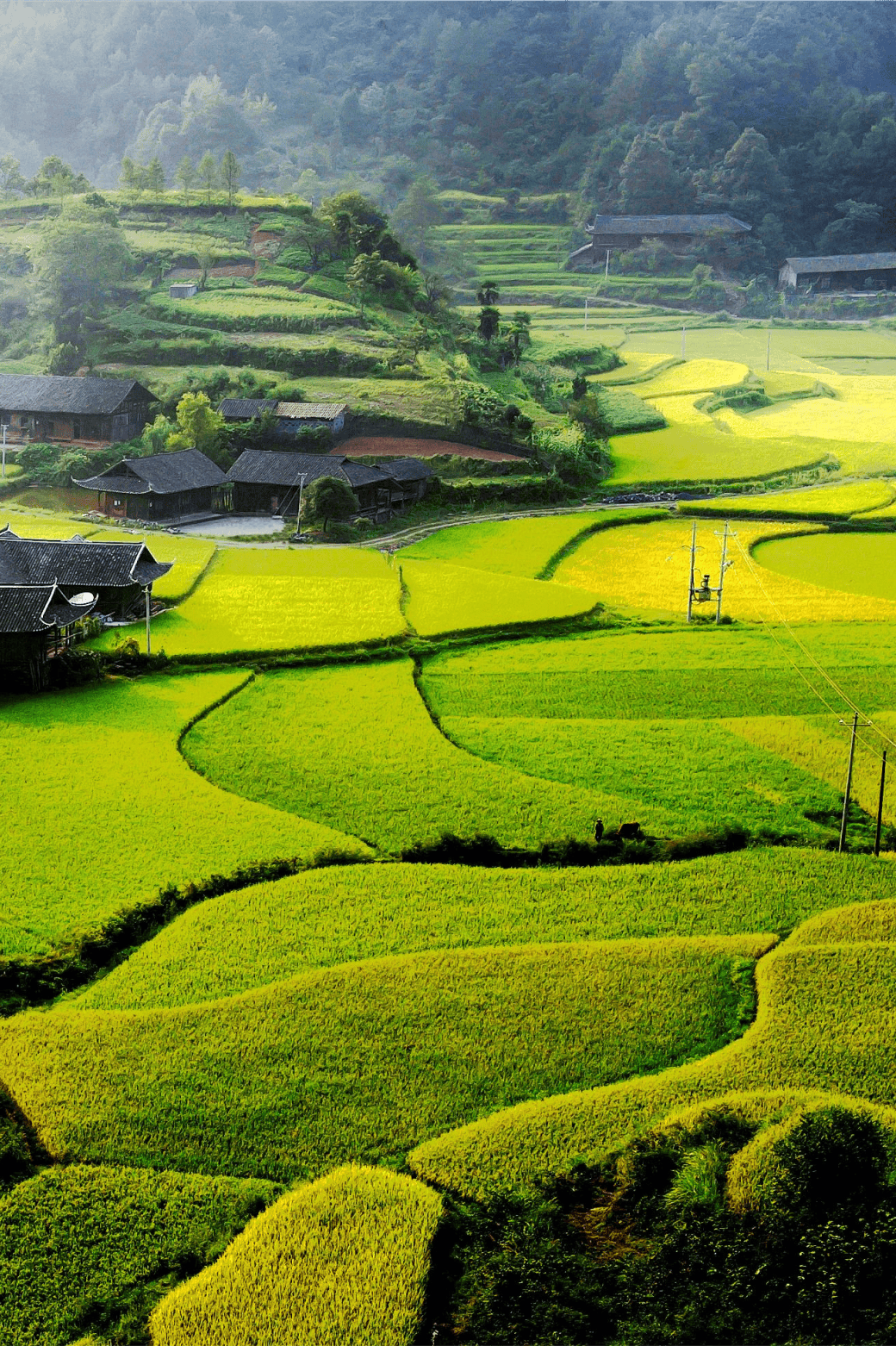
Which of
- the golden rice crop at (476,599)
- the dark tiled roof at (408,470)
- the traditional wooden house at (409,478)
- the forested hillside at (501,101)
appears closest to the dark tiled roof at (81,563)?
A: the golden rice crop at (476,599)

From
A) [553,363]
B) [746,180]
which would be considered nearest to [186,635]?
[553,363]

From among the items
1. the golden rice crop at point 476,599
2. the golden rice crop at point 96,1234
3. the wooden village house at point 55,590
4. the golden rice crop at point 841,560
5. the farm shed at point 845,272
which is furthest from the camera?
the farm shed at point 845,272

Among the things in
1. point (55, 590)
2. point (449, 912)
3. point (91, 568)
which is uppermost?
point (91, 568)

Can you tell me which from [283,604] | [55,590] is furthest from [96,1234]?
[283,604]

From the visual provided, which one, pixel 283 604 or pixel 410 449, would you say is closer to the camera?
pixel 283 604

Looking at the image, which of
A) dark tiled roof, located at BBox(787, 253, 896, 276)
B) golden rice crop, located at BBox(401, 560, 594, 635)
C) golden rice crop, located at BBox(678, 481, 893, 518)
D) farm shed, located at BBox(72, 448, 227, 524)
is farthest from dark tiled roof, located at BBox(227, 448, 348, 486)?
dark tiled roof, located at BBox(787, 253, 896, 276)

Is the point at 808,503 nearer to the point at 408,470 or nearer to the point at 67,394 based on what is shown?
the point at 408,470

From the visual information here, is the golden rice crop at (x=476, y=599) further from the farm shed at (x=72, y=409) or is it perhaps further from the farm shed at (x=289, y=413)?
the farm shed at (x=72, y=409)
